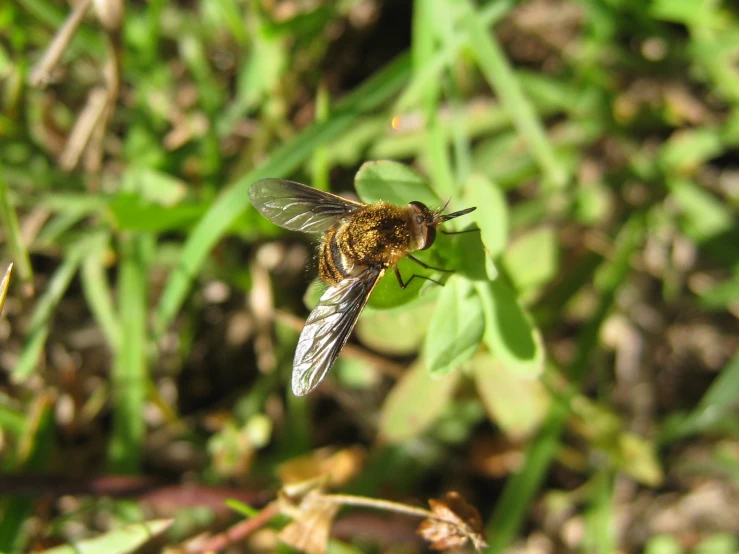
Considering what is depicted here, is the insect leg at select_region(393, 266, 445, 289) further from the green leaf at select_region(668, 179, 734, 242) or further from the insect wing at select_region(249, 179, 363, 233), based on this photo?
the green leaf at select_region(668, 179, 734, 242)

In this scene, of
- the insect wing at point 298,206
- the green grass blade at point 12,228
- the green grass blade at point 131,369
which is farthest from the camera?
the green grass blade at point 131,369

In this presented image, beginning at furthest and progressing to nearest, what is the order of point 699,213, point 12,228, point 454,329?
1. point 699,213
2. point 12,228
3. point 454,329

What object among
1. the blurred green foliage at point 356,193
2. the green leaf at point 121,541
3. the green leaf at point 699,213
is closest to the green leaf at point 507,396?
the blurred green foliage at point 356,193

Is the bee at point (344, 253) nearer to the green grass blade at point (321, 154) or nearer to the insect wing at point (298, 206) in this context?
the insect wing at point (298, 206)

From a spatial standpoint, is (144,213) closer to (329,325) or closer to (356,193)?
(356,193)

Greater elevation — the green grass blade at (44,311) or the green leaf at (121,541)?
the green grass blade at (44,311)

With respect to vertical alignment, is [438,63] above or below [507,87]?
above

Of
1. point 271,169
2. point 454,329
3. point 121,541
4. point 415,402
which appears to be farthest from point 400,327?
point 121,541
